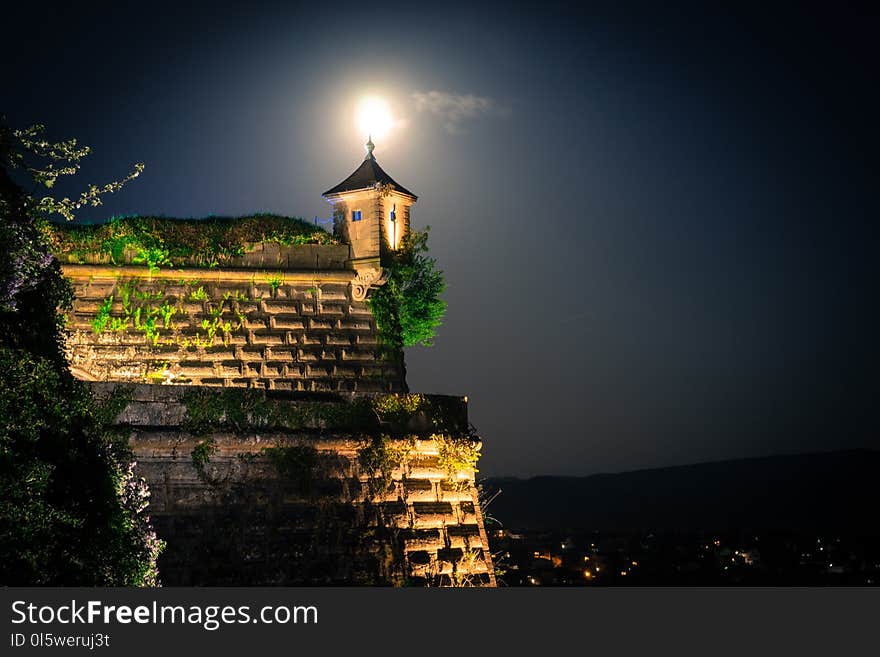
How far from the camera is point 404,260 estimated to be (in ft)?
93.5

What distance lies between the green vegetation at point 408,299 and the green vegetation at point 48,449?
1172 centimetres

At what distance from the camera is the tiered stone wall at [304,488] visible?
651 inches

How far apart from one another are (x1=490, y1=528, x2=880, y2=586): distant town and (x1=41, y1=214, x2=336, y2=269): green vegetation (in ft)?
130

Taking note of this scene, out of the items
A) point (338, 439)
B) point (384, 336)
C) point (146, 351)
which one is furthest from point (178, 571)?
point (384, 336)

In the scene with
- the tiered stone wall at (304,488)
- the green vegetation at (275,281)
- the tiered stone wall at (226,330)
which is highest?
the green vegetation at (275,281)

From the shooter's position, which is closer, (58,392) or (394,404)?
(58,392)

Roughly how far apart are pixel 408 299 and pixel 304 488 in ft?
Answer: 43.7

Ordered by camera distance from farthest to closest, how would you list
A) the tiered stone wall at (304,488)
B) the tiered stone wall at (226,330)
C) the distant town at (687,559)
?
the distant town at (687,559) < the tiered stone wall at (226,330) < the tiered stone wall at (304,488)

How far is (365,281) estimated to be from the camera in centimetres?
2716

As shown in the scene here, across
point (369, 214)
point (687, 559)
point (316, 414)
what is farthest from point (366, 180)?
point (687, 559)

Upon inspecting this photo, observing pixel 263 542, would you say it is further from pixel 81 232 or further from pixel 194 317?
pixel 81 232

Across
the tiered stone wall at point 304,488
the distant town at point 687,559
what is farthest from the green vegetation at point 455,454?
the distant town at point 687,559

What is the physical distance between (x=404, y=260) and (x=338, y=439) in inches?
424

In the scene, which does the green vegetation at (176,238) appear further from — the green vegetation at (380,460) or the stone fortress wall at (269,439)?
the green vegetation at (380,460)
